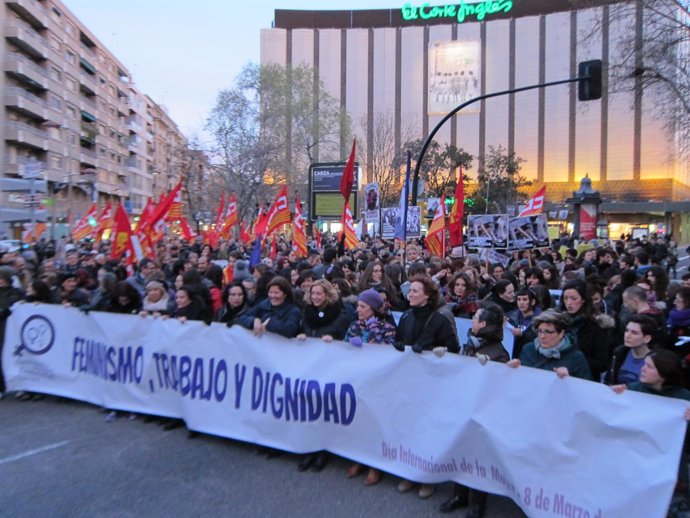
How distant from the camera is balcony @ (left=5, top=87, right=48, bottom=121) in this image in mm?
43750

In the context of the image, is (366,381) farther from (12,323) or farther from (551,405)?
(12,323)

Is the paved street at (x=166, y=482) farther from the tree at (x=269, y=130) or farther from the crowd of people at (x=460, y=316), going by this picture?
the tree at (x=269, y=130)

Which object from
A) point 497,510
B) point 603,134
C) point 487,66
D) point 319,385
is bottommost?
point 497,510

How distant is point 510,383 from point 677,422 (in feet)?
3.19

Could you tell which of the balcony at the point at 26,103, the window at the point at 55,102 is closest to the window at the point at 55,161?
the balcony at the point at 26,103

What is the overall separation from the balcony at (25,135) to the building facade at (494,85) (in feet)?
77.4

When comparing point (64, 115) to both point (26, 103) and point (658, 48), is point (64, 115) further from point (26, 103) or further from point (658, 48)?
point (658, 48)

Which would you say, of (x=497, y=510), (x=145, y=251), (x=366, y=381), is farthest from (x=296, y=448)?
(x=145, y=251)

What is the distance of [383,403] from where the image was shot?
4.36 meters

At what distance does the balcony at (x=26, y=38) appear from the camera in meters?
43.2

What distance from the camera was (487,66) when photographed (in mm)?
59375

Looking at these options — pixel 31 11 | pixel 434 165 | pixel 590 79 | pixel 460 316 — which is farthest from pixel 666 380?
pixel 31 11

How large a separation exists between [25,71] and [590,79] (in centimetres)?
4515

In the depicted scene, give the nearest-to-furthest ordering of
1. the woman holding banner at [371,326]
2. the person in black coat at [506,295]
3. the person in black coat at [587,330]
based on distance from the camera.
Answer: the person in black coat at [587,330] < the woman holding banner at [371,326] < the person in black coat at [506,295]
